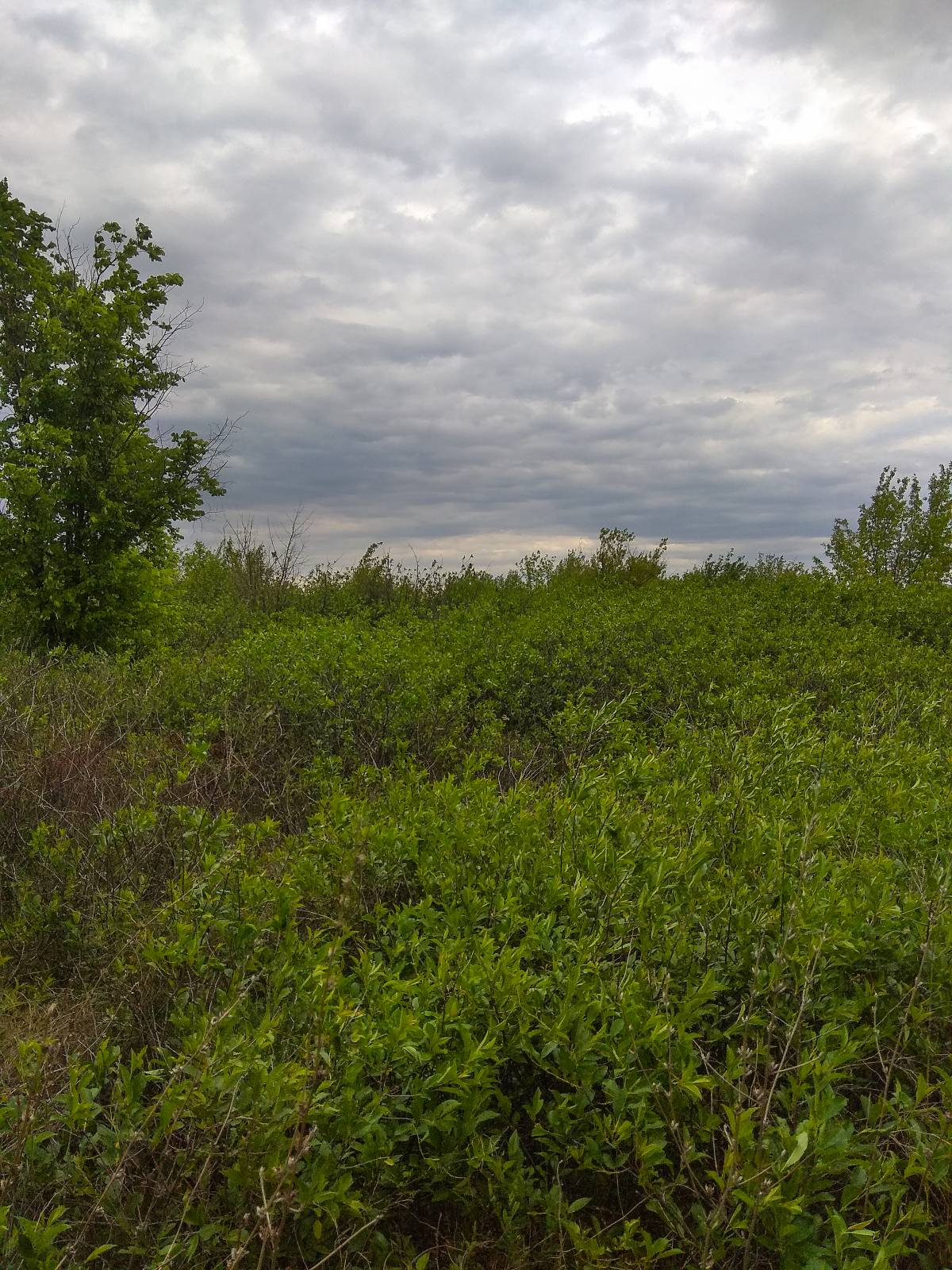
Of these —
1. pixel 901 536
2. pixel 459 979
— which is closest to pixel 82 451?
pixel 459 979

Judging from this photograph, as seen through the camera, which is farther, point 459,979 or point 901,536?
point 901,536

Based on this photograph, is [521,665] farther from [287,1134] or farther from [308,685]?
[287,1134]

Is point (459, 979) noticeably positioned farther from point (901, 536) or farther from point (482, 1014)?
point (901, 536)

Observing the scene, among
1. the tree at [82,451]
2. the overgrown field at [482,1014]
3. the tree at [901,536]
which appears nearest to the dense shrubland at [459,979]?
the overgrown field at [482,1014]

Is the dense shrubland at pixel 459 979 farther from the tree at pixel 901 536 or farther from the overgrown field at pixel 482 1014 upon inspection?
the tree at pixel 901 536

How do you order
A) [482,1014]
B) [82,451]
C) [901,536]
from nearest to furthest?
[482,1014]
[82,451]
[901,536]

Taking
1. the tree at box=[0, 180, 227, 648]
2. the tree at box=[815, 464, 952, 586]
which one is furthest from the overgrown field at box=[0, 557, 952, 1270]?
the tree at box=[815, 464, 952, 586]

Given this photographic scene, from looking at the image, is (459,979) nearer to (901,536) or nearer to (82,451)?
(82,451)

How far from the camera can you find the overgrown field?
1973 mm

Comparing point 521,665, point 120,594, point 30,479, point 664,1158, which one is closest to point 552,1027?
point 664,1158

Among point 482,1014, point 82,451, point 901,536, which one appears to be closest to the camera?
point 482,1014

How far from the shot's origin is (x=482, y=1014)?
2408mm

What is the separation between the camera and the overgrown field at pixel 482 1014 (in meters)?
1.97

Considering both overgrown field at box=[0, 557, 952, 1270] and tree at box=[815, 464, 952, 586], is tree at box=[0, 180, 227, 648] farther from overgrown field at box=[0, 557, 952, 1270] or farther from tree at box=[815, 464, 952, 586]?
tree at box=[815, 464, 952, 586]
